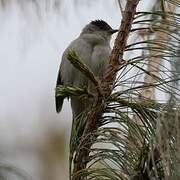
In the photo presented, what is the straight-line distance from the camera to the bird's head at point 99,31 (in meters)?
4.33

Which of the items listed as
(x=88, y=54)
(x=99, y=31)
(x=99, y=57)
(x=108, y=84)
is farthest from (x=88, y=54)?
(x=108, y=84)

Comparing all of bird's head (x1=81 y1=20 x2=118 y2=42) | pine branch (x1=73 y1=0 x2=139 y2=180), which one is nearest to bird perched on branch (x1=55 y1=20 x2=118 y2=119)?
bird's head (x1=81 y1=20 x2=118 y2=42)

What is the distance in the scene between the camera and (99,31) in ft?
14.7

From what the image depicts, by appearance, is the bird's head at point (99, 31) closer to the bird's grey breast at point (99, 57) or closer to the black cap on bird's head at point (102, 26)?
the black cap on bird's head at point (102, 26)

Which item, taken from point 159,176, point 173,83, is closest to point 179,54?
point 173,83

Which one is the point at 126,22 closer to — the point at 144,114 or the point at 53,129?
the point at 144,114

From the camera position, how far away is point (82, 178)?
1946 mm

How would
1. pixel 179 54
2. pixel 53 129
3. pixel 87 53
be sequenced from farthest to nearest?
pixel 87 53
pixel 53 129
pixel 179 54

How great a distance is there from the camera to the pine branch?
203cm

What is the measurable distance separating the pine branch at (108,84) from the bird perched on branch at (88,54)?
5.70 ft

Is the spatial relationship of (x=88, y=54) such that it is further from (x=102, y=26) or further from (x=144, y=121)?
(x=144, y=121)

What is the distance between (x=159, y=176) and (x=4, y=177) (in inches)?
25.6

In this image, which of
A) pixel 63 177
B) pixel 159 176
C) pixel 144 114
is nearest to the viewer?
pixel 159 176

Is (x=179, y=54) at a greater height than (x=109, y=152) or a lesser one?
greater
